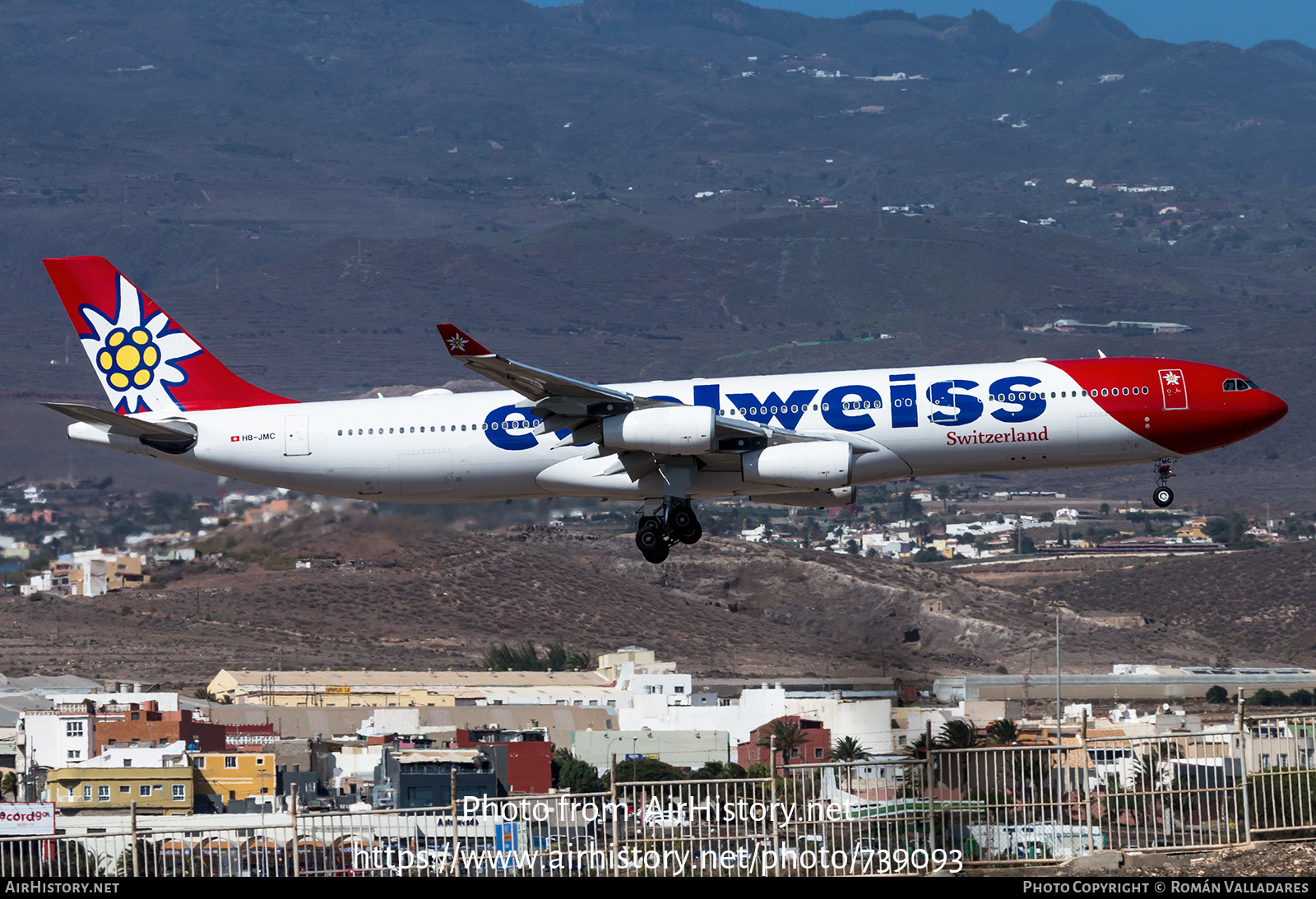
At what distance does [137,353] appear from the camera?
46.3 meters

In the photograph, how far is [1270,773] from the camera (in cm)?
2980

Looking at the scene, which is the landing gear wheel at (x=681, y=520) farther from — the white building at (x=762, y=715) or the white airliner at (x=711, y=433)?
the white building at (x=762, y=715)

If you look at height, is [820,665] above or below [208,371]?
below

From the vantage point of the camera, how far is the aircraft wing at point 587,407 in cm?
3919

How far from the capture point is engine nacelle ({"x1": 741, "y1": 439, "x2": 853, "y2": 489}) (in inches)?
1567

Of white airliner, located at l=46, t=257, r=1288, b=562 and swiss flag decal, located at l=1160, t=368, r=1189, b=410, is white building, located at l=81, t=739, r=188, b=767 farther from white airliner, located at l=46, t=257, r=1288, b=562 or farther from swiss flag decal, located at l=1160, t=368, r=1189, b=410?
swiss flag decal, located at l=1160, t=368, r=1189, b=410

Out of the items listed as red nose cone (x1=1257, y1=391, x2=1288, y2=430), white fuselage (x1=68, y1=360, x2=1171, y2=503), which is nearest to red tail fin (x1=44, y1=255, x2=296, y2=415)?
white fuselage (x1=68, y1=360, x2=1171, y2=503)

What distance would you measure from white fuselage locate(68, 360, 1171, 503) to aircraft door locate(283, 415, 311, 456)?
3cm

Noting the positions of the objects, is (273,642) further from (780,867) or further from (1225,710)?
(780,867)

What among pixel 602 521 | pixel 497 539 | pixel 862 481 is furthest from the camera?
pixel 602 521

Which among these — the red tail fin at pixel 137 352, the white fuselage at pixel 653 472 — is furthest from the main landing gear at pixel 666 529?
the red tail fin at pixel 137 352

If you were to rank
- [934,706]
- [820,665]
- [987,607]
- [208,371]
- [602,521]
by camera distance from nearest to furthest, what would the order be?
[208,371] → [934,706] → [820,665] → [987,607] → [602,521]

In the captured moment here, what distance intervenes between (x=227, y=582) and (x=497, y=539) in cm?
3271

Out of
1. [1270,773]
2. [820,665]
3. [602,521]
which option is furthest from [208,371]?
[602,521]
